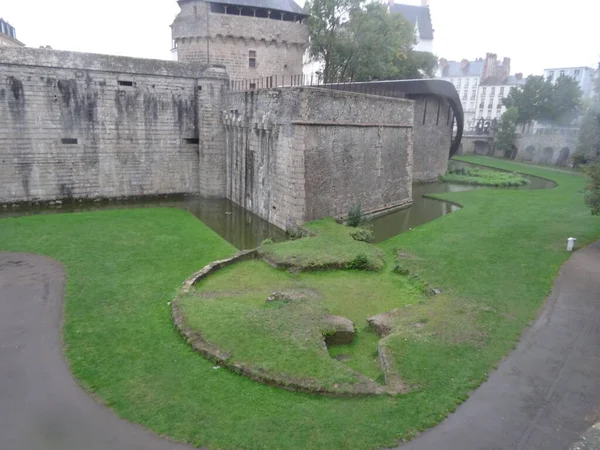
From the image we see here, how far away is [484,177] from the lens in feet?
97.9

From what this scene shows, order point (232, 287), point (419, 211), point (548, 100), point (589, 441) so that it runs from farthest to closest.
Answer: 1. point (548, 100)
2. point (419, 211)
3. point (232, 287)
4. point (589, 441)

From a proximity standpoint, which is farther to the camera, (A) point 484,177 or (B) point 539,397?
(A) point 484,177

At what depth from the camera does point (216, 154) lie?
66.7 feet

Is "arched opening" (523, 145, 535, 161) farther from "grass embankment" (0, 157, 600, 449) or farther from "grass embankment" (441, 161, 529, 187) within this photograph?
"grass embankment" (0, 157, 600, 449)

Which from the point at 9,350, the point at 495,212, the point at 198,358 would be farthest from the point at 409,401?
the point at 495,212

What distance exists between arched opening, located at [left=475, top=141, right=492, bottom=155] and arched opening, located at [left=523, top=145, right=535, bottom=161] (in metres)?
4.22

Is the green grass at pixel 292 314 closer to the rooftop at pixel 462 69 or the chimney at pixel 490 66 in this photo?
the chimney at pixel 490 66

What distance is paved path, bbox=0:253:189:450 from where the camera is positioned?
5328 millimetres

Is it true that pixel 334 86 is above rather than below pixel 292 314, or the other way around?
above

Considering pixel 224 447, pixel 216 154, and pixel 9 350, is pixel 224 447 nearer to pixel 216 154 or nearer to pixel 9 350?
pixel 9 350

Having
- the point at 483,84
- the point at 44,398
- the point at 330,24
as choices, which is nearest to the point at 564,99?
the point at 483,84

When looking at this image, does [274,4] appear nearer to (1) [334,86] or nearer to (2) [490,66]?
(1) [334,86]

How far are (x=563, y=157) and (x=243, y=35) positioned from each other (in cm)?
3007

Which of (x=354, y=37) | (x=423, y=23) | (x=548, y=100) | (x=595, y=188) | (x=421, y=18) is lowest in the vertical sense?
(x=595, y=188)
